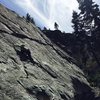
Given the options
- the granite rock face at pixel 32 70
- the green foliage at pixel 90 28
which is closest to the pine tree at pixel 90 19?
the green foliage at pixel 90 28

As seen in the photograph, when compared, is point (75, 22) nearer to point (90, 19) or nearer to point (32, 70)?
point (90, 19)

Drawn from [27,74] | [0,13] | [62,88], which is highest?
[0,13]

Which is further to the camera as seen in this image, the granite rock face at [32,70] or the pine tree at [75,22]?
the pine tree at [75,22]

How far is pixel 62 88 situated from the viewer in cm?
3331

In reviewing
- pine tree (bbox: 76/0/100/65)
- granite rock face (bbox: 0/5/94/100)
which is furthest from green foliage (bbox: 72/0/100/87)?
granite rock face (bbox: 0/5/94/100)

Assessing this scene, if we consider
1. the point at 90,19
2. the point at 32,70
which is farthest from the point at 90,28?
the point at 32,70

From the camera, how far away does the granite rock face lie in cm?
2814

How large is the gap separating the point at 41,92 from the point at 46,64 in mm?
7421

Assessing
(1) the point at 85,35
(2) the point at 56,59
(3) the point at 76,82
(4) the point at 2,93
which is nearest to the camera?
(4) the point at 2,93

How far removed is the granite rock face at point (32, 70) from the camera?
28.1 metres

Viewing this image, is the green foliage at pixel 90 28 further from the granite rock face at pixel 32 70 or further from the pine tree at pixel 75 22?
the granite rock face at pixel 32 70

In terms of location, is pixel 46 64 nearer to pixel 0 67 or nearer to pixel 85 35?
pixel 0 67

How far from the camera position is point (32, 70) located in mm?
32531

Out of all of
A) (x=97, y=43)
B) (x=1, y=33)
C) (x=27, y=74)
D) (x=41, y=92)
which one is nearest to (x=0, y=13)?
(x=1, y=33)
